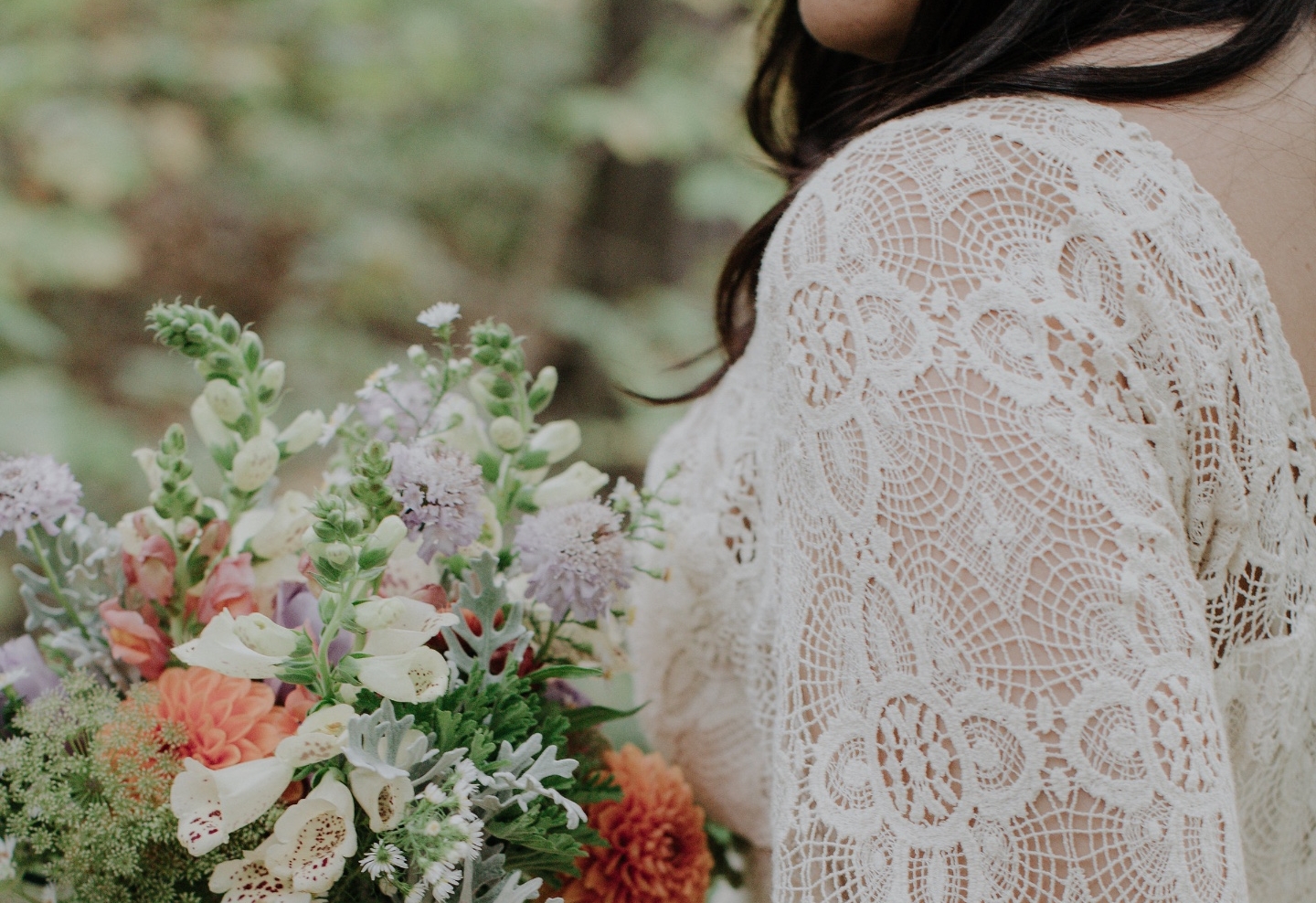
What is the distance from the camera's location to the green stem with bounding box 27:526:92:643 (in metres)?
0.71

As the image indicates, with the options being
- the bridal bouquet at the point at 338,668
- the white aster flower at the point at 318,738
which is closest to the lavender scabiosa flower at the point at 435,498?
the bridal bouquet at the point at 338,668

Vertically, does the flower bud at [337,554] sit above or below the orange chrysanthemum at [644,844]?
above

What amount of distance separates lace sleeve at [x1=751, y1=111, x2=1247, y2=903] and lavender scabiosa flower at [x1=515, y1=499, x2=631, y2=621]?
137mm

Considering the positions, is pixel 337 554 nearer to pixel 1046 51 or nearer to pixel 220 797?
pixel 220 797

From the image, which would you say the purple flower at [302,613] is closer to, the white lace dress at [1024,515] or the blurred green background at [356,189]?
the white lace dress at [1024,515]

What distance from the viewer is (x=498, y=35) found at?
3.47m

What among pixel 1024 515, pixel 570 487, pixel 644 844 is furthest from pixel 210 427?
pixel 1024 515

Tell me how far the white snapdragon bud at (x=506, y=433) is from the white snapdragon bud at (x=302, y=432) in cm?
13

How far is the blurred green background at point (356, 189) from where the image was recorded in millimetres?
2818

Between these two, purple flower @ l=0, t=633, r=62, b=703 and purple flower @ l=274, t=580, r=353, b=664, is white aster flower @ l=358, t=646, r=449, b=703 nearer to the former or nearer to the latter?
purple flower @ l=274, t=580, r=353, b=664

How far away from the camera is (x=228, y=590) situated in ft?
2.28

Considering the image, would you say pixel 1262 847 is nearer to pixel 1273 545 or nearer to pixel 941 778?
pixel 1273 545

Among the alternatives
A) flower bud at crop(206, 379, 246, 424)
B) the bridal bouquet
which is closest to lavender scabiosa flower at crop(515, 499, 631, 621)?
the bridal bouquet

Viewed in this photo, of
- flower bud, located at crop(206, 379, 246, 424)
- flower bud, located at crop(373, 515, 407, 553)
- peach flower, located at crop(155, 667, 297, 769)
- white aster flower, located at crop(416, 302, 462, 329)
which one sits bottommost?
peach flower, located at crop(155, 667, 297, 769)
